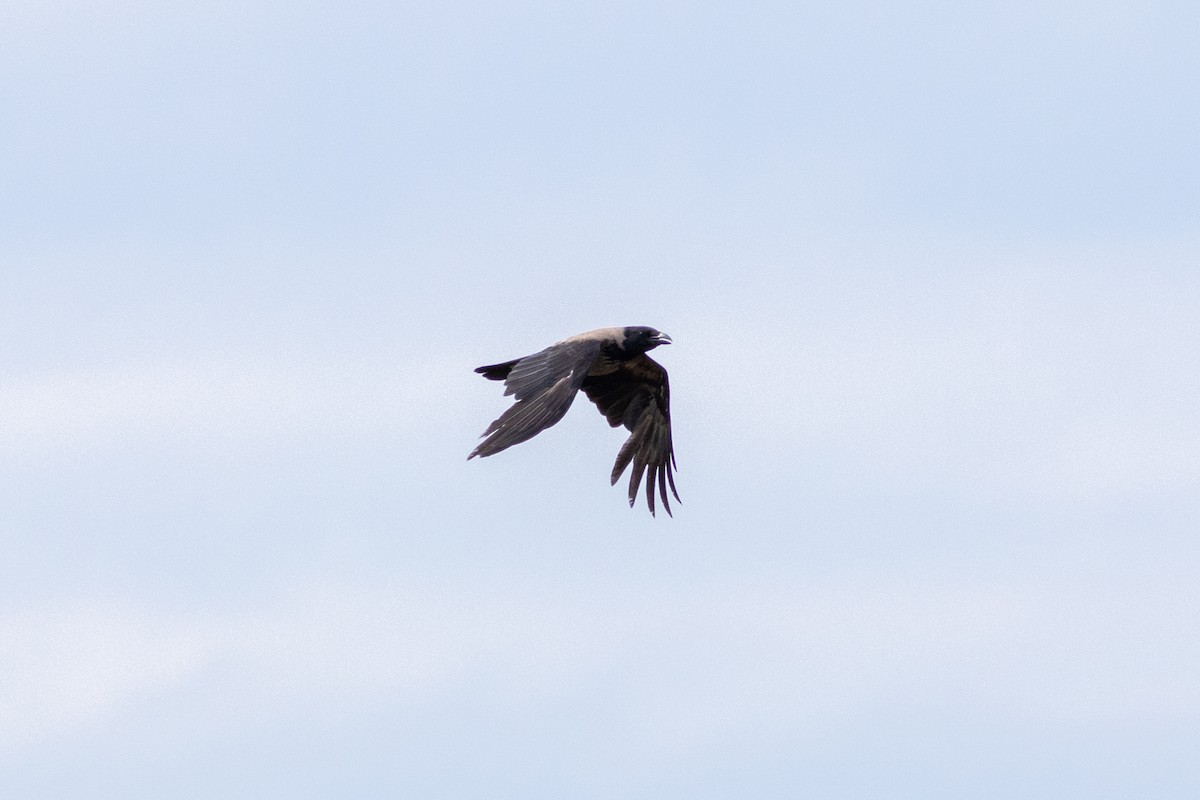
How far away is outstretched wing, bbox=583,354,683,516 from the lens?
3095cm

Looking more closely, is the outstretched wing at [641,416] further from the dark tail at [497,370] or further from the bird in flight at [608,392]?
the dark tail at [497,370]

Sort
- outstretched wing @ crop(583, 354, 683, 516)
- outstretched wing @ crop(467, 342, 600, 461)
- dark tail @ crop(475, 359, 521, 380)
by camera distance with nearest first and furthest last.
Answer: outstretched wing @ crop(467, 342, 600, 461) < dark tail @ crop(475, 359, 521, 380) < outstretched wing @ crop(583, 354, 683, 516)

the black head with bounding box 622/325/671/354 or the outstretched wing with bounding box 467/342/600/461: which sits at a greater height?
the black head with bounding box 622/325/671/354

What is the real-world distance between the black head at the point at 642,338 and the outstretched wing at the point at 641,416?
4.89 feet

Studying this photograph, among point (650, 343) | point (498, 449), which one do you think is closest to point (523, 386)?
point (498, 449)

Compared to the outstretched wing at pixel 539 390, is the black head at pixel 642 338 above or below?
above

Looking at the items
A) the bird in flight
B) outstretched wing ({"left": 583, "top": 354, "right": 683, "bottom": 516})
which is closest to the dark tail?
the bird in flight

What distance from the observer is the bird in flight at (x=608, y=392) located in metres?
24.0

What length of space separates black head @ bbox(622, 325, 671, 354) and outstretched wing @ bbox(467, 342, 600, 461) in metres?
2.10

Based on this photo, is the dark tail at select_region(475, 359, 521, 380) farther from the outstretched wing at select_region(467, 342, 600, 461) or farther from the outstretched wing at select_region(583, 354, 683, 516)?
the outstretched wing at select_region(583, 354, 683, 516)

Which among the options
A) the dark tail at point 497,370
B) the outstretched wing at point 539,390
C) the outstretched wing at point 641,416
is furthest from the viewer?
the outstretched wing at point 641,416

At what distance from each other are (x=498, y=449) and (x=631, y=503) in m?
8.00

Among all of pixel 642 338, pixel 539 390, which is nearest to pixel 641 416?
pixel 642 338

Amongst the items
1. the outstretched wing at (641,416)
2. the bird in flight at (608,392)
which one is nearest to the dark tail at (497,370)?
the bird in flight at (608,392)
